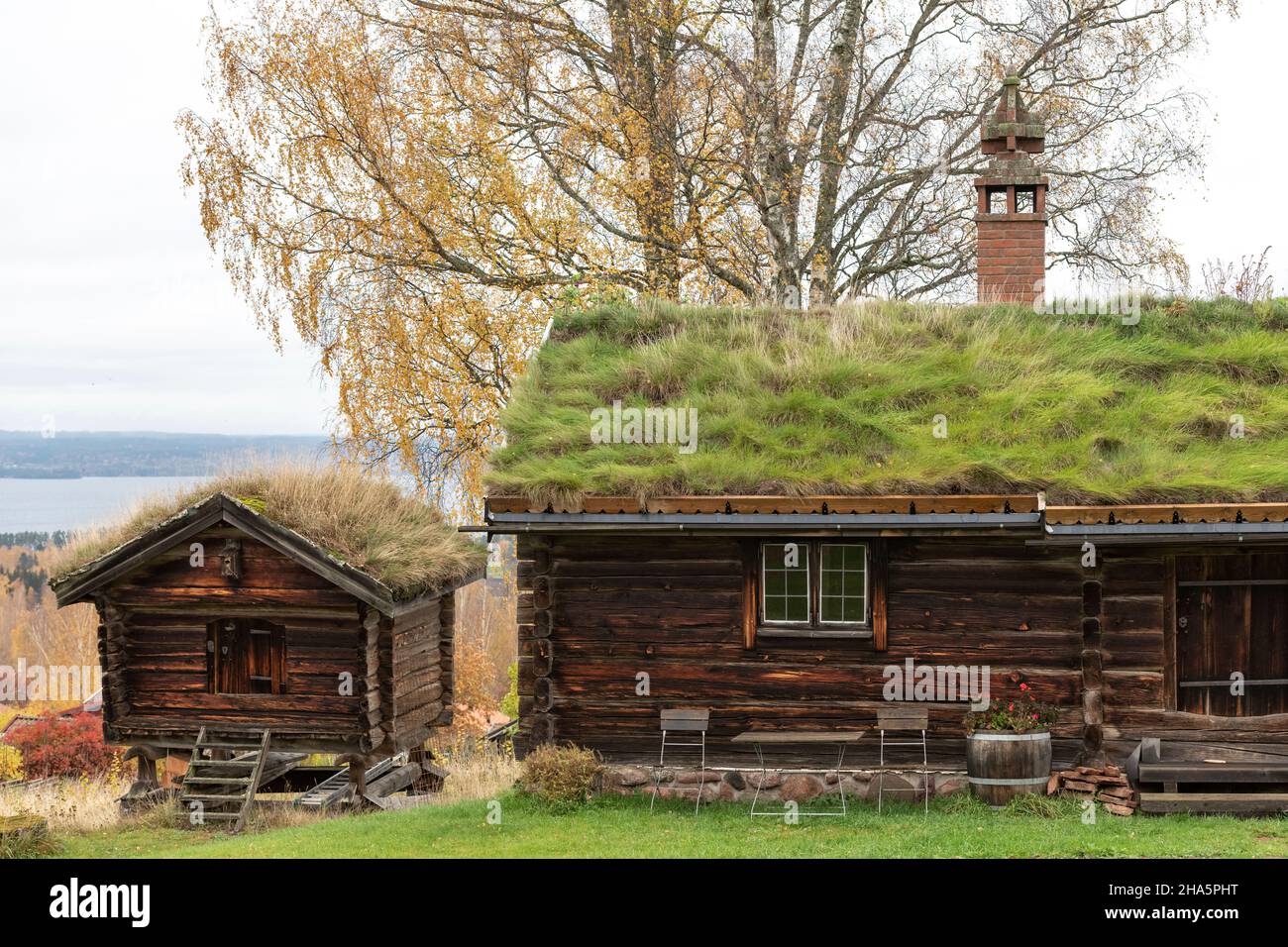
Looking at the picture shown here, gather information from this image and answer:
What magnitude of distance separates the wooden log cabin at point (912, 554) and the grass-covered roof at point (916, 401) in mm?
36

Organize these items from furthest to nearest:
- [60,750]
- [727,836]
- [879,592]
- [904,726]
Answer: [60,750]
[879,592]
[904,726]
[727,836]

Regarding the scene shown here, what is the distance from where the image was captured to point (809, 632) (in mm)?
12703

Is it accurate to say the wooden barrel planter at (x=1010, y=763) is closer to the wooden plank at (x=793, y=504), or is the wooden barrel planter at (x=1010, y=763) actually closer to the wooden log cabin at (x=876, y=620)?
the wooden log cabin at (x=876, y=620)

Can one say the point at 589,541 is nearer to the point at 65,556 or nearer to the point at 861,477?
the point at 861,477

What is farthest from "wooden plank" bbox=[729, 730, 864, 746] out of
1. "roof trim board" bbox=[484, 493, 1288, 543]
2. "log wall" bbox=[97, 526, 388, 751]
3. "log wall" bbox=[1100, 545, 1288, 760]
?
"log wall" bbox=[97, 526, 388, 751]

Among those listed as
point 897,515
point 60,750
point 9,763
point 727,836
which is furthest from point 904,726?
point 60,750

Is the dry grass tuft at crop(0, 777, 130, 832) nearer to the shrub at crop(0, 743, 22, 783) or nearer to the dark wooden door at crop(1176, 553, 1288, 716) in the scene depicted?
the shrub at crop(0, 743, 22, 783)

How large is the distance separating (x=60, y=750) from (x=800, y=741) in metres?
23.2

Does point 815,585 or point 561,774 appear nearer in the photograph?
point 561,774

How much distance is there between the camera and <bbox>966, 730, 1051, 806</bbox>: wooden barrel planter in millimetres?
11820

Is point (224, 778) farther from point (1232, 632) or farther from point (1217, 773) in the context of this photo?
point (1232, 632)

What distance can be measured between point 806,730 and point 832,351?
4456 millimetres

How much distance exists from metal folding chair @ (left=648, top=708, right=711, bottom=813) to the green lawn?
0.32 m

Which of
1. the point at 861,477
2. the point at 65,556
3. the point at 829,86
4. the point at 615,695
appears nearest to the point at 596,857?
the point at 615,695
